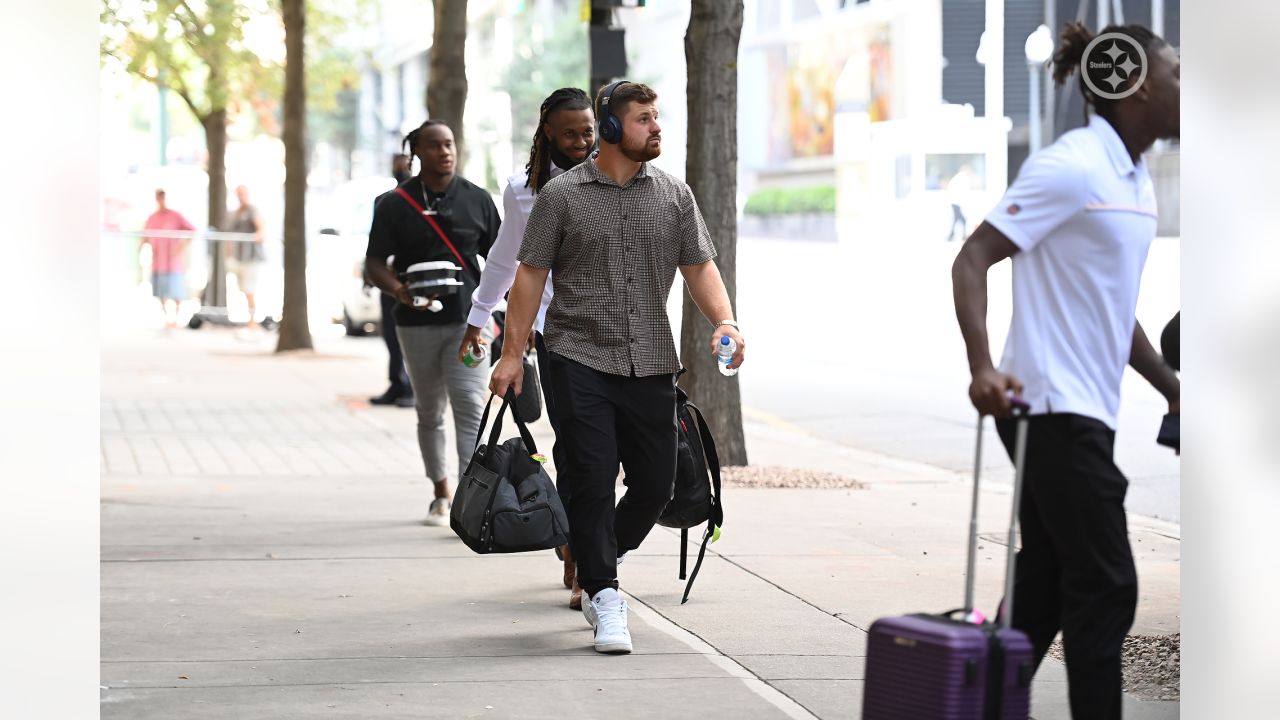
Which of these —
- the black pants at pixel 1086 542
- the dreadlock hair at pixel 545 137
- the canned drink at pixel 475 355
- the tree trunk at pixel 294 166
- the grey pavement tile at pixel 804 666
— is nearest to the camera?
the black pants at pixel 1086 542

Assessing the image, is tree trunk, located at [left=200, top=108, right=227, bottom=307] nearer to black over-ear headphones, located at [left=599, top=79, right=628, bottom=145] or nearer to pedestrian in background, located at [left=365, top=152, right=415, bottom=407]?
pedestrian in background, located at [left=365, top=152, right=415, bottom=407]

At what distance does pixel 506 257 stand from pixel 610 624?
5.28 ft

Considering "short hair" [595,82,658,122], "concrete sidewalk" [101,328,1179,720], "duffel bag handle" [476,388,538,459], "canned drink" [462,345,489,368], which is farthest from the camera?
"canned drink" [462,345,489,368]

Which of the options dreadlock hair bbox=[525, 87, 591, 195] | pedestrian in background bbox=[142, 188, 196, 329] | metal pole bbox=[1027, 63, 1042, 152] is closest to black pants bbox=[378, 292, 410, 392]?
dreadlock hair bbox=[525, 87, 591, 195]

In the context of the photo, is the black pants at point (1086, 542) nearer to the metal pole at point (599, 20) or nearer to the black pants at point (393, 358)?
the metal pole at point (599, 20)

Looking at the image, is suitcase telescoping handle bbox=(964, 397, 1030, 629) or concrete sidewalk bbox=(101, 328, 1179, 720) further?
concrete sidewalk bbox=(101, 328, 1179, 720)

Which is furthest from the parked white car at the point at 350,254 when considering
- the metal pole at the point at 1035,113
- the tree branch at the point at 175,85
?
the metal pole at the point at 1035,113

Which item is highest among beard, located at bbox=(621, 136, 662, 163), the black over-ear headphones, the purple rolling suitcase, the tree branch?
the tree branch

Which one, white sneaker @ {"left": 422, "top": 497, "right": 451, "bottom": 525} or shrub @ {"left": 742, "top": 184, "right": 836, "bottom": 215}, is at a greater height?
shrub @ {"left": 742, "top": 184, "right": 836, "bottom": 215}

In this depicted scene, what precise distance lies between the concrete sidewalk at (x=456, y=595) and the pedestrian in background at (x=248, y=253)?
12.8 m

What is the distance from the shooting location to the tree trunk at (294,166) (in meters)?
21.0

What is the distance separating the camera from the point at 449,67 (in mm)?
16219

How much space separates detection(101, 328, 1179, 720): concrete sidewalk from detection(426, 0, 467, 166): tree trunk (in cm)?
396

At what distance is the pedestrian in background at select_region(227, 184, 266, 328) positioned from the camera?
2589 centimetres
